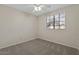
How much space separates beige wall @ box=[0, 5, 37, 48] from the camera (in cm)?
184

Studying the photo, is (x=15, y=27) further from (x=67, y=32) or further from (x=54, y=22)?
(x=67, y=32)

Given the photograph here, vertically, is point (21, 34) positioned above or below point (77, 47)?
above

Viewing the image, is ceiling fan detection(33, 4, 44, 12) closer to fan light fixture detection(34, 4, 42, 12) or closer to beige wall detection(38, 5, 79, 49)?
fan light fixture detection(34, 4, 42, 12)

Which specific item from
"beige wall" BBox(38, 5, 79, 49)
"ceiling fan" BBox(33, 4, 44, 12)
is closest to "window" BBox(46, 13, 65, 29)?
"beige wall" BBox(38, 5, 79, 49)

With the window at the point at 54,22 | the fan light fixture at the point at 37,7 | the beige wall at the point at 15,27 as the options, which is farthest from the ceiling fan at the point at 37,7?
the window at the point at 54,22

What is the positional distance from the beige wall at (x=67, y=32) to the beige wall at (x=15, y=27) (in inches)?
8.2

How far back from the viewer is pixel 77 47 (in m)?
2.01

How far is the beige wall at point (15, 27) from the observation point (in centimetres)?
184

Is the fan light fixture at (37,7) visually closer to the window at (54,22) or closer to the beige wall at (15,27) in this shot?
the beige wall at (15,27)

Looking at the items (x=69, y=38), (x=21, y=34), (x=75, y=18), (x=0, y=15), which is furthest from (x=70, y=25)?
(x=0, y=15)

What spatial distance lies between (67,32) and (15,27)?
164 cm
